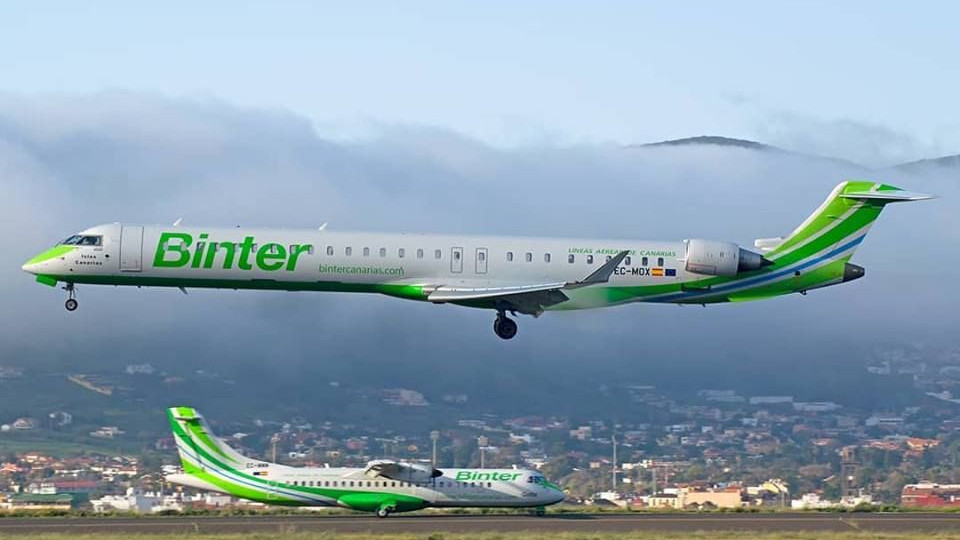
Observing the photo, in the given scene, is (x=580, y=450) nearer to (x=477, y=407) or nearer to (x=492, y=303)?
(x=477, y=407)

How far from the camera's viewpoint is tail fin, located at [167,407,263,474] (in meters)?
81.5

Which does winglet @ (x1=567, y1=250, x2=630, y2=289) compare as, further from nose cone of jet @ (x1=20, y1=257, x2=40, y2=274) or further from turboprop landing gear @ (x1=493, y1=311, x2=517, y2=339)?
nose cone of jet @ (x1=20, y1=257, x2=40, y2=274)

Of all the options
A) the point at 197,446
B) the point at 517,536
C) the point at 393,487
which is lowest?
the point at 517,536

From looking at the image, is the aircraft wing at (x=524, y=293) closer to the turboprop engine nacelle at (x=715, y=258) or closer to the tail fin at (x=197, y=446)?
the turboprop engine nacelle at (x=715, y=258)

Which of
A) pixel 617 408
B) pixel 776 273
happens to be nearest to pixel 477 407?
pixel 617 408

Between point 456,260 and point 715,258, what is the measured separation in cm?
1014

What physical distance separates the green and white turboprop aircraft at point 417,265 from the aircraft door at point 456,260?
38mm

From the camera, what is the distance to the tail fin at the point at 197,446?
3209 inches

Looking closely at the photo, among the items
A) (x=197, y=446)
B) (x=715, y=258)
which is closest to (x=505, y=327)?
(x=715, y=258)

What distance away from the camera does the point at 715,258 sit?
61.5m

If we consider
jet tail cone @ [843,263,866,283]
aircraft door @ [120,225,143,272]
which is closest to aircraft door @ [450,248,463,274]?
aircraft door @ [120,225,143,272]

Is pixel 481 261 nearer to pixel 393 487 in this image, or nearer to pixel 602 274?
pixel 602 274

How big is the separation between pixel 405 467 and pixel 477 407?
93.8 metres

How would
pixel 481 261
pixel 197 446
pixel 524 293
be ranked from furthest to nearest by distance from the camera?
pixel 197 446 < pixel 481 261 < pixel 524 293
